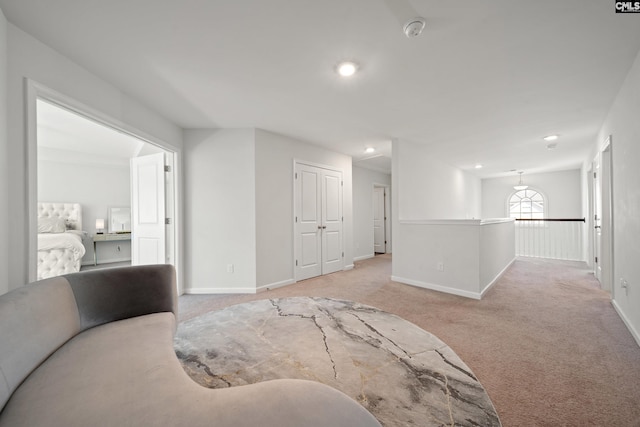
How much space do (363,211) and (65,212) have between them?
6.83 m

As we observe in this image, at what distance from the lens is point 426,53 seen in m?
1.94

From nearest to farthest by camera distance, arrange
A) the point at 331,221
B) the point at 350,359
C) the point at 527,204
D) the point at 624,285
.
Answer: the point at 350,359
the point at 624,285
the point at 331,221
the point at 527,204

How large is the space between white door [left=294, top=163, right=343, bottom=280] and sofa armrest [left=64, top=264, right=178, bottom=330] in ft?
8.08

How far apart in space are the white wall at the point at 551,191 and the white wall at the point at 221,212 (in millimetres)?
8272

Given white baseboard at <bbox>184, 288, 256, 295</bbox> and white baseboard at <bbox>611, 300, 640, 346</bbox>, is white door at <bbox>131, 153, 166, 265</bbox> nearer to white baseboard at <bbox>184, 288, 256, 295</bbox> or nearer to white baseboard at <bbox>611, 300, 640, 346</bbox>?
white baseboard at <bbox>184, 288, 256, 295</bbox>

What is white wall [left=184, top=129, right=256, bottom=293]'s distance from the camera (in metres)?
3.61

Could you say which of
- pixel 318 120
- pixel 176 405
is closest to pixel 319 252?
pixel 318 120

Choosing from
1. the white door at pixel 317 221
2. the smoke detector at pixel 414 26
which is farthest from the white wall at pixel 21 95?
the white door at pixel 317 221

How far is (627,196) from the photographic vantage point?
2342 mm

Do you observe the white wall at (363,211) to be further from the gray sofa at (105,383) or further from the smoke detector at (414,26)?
the gray sofa at (105,383)

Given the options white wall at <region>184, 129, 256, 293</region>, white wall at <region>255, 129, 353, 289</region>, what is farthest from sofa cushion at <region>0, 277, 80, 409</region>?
white wall at <region>255, 129, 353, 289</region>

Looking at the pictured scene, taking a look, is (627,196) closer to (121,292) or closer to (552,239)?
(121,292)

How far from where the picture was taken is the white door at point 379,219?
7.48 metres

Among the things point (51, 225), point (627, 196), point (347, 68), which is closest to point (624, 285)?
point (627, 196)
